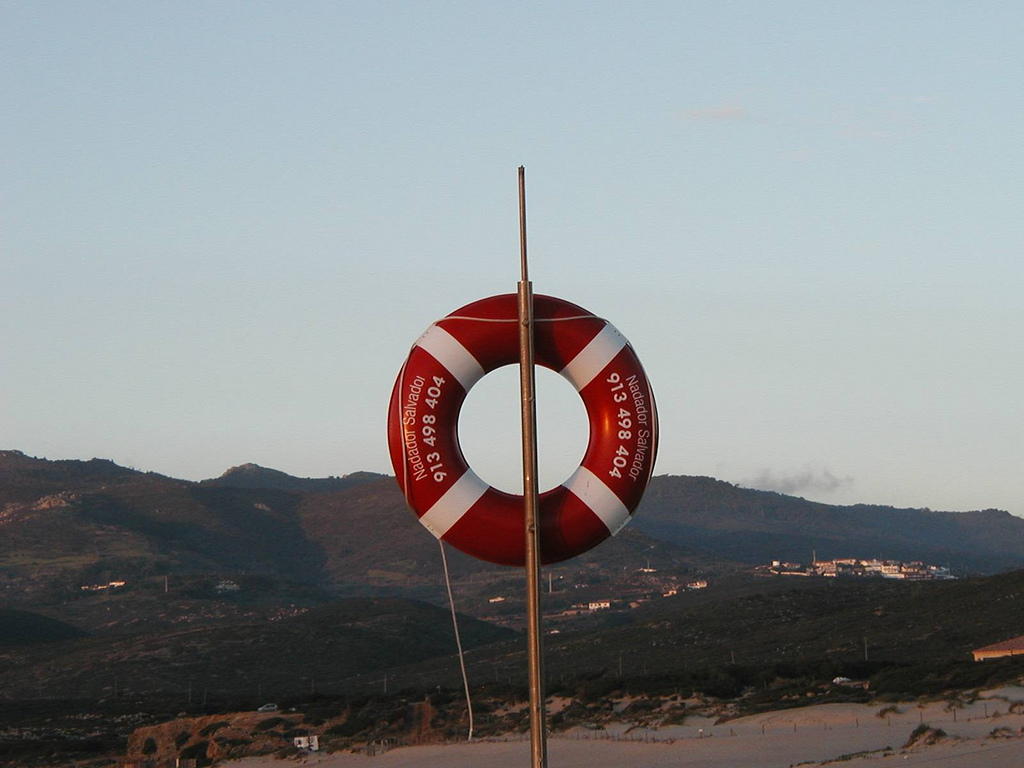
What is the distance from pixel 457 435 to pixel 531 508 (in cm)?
79

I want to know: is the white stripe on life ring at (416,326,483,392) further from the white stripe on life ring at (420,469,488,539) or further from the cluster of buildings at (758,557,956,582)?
the cluster of buildings at (758,557,956,582)

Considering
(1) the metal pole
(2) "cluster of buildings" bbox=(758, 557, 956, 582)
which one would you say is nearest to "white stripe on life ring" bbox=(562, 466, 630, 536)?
(1) the metal pole

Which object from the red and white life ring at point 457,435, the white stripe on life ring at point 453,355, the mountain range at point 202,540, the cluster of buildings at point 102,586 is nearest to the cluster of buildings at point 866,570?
the mountain range at point 202,540

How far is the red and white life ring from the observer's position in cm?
880

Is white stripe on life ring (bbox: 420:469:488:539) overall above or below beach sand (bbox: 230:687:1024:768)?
above

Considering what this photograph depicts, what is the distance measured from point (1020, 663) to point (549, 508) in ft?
51.3

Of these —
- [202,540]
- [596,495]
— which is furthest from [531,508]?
[202,540]

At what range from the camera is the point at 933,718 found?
59.1 ft

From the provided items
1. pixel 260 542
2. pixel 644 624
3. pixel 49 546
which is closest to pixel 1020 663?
pixel 644 624

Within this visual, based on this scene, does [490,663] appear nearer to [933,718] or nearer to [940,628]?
[940,628]

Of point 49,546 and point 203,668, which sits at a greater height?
point 49,546

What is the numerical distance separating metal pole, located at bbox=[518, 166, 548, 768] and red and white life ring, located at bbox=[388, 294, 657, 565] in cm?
20

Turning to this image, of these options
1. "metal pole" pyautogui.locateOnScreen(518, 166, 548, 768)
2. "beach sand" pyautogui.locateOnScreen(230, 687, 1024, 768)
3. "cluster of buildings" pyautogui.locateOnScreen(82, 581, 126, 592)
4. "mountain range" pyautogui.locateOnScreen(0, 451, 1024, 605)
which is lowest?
"beach sand" pyautogui.locateOnScreen(230, 687, 1024, 768)

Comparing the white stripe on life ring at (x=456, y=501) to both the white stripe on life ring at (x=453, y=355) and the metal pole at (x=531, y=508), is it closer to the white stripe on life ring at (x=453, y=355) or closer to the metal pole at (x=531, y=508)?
the metal pole at (x=531, y=508)
